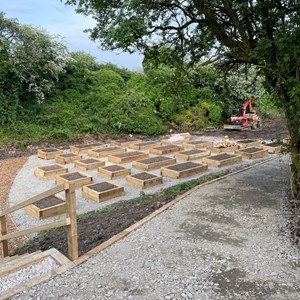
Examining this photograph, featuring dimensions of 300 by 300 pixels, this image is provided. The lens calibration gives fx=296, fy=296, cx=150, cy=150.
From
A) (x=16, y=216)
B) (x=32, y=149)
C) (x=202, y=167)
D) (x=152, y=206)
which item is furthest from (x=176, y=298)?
(x=32, y=149)

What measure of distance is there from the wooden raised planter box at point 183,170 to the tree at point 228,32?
9.97 ft

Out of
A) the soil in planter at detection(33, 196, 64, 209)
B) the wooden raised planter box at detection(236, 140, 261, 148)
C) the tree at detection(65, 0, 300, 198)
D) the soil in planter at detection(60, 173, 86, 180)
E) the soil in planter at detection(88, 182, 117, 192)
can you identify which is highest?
the tree at detection(65, 0, 300, 198)

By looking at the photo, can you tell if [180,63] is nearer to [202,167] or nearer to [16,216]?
[202,167]

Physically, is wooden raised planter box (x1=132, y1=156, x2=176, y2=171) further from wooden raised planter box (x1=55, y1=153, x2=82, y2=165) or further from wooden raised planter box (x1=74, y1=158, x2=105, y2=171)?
wooden raised planter box (x1=55, y1=153, x2=82, y2=165)

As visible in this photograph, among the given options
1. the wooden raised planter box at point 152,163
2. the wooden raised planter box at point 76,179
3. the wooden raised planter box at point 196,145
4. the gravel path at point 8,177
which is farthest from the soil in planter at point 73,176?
the wooden raised planter box at point 196,145

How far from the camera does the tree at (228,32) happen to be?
379 centimetres

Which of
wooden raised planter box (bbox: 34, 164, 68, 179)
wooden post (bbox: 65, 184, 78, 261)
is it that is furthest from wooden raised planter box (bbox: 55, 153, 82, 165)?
wooden post (bbox: 65, 184, 78, 261)

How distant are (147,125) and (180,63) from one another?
28.4 ft

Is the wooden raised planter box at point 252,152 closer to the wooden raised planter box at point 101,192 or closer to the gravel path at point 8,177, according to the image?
the wooden raised planter box at point 101,192

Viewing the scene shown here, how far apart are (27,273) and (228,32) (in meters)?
4.97

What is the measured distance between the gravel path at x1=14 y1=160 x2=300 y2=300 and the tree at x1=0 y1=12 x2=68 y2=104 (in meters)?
11.6

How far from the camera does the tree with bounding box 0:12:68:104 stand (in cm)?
1309

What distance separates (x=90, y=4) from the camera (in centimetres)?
491

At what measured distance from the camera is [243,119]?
1622 cm
